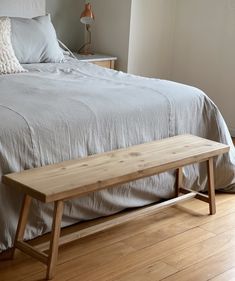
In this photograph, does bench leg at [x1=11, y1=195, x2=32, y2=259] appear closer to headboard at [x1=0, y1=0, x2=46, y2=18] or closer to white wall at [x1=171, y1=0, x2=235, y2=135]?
headboard at [x1=0, y1=0, x2=46, y2=18]

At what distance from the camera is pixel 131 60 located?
4.48 meters

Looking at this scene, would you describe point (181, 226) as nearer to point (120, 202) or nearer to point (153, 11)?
point (120, 202)

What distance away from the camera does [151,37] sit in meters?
4.55

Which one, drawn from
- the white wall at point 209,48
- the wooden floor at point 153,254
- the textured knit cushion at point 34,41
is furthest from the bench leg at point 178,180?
the white wall at point 209,48

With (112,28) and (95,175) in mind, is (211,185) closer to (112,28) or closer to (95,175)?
(95,175)

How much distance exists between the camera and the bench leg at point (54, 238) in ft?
6.98

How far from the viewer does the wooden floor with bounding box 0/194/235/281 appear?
2264 mm

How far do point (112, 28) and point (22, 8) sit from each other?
0.84 metres

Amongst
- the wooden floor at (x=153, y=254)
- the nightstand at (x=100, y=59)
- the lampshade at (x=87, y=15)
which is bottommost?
the wooden floor at (x=153, y=254)

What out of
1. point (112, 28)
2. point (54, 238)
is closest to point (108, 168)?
point (54, 238)

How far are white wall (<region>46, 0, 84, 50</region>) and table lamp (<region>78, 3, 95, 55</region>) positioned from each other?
0.29 ft

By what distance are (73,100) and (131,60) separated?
1934 millimetres

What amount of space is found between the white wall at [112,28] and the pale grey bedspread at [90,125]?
106cm

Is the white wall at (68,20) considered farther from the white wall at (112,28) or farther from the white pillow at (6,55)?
the white pillow at (6,55)
